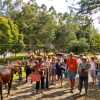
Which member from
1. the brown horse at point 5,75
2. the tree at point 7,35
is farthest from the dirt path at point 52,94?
the tree at point 7,35

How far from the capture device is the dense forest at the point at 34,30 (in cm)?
4909

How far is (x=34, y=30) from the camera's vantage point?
61.5 metres

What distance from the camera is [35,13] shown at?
64.2m

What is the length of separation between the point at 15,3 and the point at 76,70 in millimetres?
48380

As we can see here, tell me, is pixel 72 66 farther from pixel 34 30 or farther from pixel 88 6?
pixel 34 30

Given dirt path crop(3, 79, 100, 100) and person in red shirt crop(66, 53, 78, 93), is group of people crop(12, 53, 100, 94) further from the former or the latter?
dirt path crop(3, 79, 100, 100)

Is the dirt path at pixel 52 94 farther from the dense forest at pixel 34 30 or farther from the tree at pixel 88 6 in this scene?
the dense forest at pixel 34 30

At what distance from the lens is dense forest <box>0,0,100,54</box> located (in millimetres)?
49094

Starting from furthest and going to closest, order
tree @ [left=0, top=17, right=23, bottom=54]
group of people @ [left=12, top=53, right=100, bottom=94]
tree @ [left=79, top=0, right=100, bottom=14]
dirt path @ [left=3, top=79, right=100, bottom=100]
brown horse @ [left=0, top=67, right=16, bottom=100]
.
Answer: tree @ [left=0, top=17, right=23, bottom=54] < tree @ [left=79, top=0, right=100, bottom=14] < group of people @ [left=12, top=53, right=100, bottom=94] < dirt path @ [left=3, top=79, right=100, bottom=100] < brown horse @ [left=0, top=67, right=16, bottom=100]

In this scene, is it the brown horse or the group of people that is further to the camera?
the group of people

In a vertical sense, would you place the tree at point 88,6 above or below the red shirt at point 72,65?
A: above

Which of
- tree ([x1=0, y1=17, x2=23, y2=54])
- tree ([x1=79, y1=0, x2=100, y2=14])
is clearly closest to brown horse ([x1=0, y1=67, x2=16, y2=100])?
tree ([x1=79, y1=0, x2=100, y2=14])

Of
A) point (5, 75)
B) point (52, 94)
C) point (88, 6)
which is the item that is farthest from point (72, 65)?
point (88, 6)

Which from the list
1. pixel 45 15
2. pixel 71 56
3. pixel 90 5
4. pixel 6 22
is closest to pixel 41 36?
pixel 45 15
